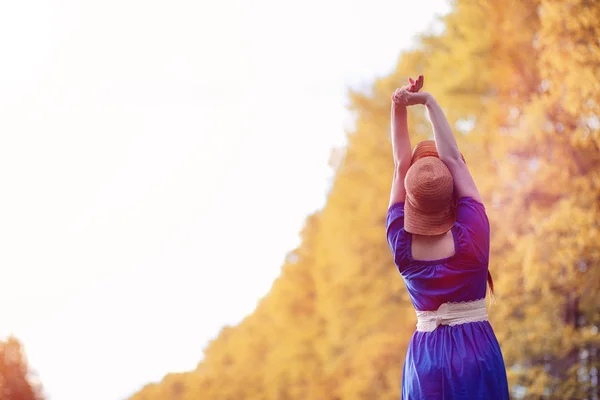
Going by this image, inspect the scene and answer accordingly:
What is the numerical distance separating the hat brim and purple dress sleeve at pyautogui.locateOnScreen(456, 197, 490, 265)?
36 mm

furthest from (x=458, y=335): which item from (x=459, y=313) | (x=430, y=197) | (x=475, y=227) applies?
(x=430, y=197)

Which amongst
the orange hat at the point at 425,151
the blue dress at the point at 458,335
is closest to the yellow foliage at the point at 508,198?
the orange hat at the point at 425,151

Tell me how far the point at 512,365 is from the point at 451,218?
270 inches

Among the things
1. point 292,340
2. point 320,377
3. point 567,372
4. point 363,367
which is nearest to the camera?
point 567,372

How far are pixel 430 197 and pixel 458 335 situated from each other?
47cm

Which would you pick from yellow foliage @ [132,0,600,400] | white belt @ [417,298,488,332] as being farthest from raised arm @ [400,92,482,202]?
yellow foliage @ [132,0,600,400]

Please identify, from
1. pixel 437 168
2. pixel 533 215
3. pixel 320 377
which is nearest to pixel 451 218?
pixel 437 168

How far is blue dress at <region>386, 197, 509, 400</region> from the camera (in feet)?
7.98

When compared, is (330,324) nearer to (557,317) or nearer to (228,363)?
(557,317)

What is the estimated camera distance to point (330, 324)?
14.2 metres

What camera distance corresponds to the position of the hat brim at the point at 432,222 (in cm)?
256

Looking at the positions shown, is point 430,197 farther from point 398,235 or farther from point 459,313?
point 459,313

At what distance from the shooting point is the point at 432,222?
101 inches

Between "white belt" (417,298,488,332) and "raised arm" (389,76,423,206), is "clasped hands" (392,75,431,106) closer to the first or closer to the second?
"raised arm" (389,76,423,206)
